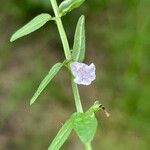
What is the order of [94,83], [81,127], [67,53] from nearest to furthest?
[81,127] → [67,53] → [94,83]

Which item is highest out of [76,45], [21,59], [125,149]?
[21,59]

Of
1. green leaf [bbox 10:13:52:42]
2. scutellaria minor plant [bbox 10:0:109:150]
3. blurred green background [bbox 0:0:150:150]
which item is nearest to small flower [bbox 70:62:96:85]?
scutellaria minor plant [bbox 10:0:109:150]

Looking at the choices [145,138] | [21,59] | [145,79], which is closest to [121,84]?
[145,79]

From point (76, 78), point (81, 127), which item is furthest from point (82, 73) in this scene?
point (81, 127)

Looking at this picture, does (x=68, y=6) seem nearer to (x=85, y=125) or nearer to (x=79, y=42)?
(x=79, y=42)

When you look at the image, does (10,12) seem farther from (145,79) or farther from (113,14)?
(145,79)

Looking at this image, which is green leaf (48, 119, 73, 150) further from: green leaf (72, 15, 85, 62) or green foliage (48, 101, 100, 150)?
green leaf (72, 15, 85, 62)
